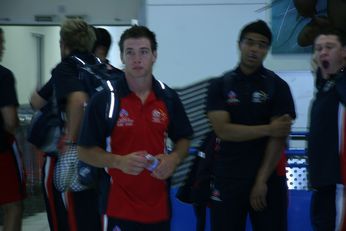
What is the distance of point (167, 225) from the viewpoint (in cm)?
361

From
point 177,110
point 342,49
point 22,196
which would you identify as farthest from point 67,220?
point 342,49

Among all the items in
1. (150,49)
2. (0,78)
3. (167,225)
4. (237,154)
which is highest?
(150,49)

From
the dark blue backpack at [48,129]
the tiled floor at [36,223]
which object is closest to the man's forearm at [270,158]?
the dark blue backpack at [48,129]

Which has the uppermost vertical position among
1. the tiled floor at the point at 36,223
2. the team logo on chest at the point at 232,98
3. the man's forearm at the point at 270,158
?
the team logo on chest at the point at 232,98

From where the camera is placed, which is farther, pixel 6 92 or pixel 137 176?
pixel 6 92

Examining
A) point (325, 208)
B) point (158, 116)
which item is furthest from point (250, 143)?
point (158, 116)

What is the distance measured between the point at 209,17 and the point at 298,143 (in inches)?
74.7

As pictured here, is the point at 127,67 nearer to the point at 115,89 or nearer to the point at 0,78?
the point at 115,89

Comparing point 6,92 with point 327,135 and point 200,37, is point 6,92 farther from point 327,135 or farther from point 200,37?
point 200,37

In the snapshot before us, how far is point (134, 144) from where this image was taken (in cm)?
350

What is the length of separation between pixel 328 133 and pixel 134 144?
47.1 inches

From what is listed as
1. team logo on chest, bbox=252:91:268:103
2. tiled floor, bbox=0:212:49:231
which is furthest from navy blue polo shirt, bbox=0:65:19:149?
tiled floor, bbox=0:212:49:231

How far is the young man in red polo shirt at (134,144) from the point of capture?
3.49m

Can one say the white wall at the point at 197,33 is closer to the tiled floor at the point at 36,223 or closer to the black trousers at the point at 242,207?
the tiled floor at the point at 36,223
